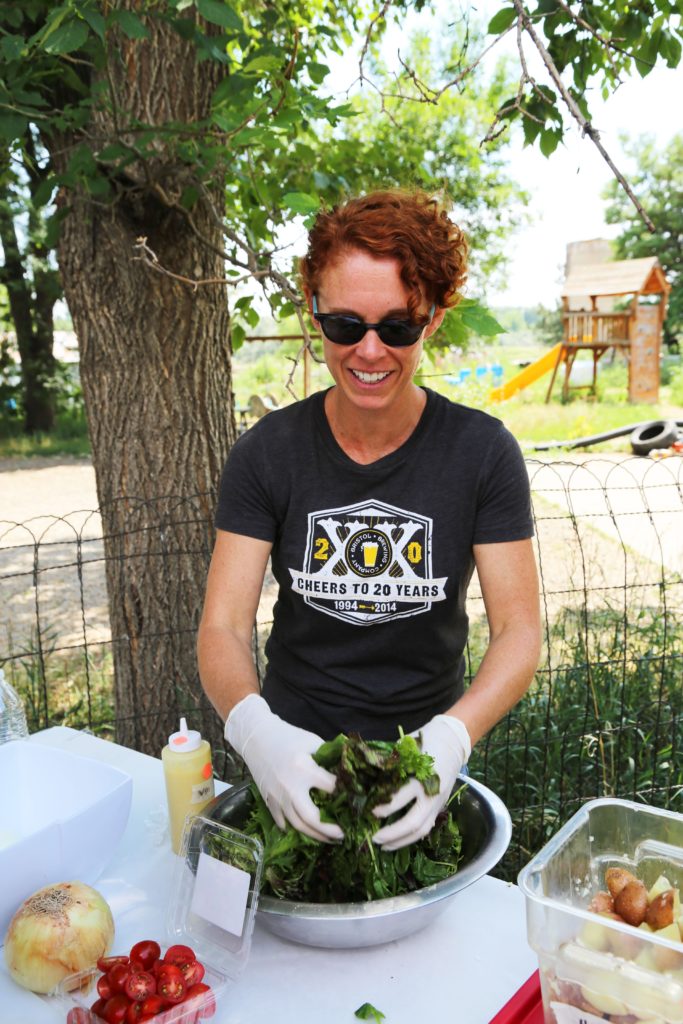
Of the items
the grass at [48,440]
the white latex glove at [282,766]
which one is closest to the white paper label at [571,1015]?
the white latex glove at [282,766]

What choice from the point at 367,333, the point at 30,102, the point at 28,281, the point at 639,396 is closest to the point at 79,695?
the point at 30,102

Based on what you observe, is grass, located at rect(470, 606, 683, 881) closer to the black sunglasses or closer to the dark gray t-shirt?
the dark gray t-shirt

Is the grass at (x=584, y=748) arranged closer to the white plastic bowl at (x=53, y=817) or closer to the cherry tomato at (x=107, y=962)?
the white plastic bowl at (x=53, y=817)

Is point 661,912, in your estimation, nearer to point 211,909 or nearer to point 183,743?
point 211,909

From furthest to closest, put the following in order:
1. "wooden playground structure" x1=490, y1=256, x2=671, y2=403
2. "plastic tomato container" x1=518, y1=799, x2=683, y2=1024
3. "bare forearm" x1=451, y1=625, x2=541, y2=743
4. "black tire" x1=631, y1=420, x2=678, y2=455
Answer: "wooden playground structure" x1=490, y1=256, x2=671, y2=403
"black tire" x1=631, y1=420, x2=678, y2=455
"bare forearm" x1=451, y1=625, x2=541, y2=743
"plastic tomato container" x1=518, y1=799, x2=683, y2=1024

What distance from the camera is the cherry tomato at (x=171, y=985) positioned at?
0.99 metres

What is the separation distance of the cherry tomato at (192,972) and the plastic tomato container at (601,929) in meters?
0.42

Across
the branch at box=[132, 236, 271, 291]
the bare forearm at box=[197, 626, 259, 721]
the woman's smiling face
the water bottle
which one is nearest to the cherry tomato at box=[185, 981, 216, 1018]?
the bare forearm at box=[197, 626, 259, 721]

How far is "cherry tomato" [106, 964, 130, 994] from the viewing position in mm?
983

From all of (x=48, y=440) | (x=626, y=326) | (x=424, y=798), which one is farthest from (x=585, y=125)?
(x=626, y=326)

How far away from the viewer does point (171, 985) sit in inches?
39.1

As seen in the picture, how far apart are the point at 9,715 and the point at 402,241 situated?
119cm

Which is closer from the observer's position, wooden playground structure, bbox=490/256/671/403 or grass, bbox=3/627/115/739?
grass, bbox=3/627/115/739

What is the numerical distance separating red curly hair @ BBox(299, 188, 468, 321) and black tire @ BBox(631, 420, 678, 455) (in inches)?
413
